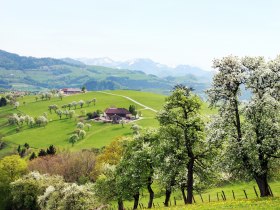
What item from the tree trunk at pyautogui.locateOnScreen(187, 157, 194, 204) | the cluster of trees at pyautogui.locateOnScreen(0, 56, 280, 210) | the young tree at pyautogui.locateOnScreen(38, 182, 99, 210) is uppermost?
the cluster of trees at pyautogui.locateOnScreen(0, 56, 280, 210)

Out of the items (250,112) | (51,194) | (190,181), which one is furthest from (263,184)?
(51,194)

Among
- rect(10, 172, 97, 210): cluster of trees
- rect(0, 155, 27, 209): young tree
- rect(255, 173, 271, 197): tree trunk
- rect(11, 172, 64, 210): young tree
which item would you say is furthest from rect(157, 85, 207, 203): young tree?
rect(0, 155, 27, 209): young tree

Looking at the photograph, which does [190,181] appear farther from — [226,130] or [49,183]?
[49,183]

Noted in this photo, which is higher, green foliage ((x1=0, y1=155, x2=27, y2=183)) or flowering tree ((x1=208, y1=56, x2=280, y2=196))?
flowering tree ((x1=208, y1=56, x2=280, y2=196))

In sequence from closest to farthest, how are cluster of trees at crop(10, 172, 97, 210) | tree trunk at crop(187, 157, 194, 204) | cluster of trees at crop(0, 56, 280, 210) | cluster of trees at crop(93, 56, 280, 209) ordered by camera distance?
cluster of trees at crop(93, 56, 280, 209) → cluster of trees at crop(0, 56, 280, 210) → tree trunk at crop(187, 157, 194, 204) → cluster of trees at crop(10, 172, 97, 210)

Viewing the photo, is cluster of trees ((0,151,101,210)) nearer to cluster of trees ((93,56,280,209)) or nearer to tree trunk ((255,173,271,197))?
cluster of trees ((93,56,280,209))

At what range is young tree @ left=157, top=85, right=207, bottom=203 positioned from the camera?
49719mm

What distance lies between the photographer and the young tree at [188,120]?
163 ft

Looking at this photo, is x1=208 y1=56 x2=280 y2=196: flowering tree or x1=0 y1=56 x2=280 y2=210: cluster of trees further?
x1=0 y1=56 x2=280 y2=210: cluster of trees

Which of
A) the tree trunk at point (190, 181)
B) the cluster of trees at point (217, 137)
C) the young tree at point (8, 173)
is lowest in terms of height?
the young tree at point (8, 173)

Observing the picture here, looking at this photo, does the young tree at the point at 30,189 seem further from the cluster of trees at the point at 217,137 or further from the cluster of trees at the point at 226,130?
the cluster of trees at the point at 226,130

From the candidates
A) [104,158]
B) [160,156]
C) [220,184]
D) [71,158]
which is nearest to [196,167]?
[160,156]

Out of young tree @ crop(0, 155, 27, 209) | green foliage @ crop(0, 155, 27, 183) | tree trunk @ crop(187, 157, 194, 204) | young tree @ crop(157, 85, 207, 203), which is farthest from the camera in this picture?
green foliage @ crop(0, 155, 27, 183)

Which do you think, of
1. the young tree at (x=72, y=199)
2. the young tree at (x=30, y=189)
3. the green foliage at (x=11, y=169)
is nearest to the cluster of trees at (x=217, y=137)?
the young tree at (x=72, y=199)
